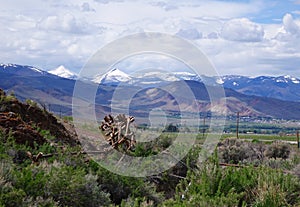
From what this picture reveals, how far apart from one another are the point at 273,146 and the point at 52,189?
15094 mm

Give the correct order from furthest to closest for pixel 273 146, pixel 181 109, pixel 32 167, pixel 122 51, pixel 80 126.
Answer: pixel 273 146 < pixel 80 126 < pixel 181 109 < pixel 122 51 < pixel 32 167

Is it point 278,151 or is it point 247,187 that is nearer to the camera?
point 247,187

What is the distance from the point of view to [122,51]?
1062cm

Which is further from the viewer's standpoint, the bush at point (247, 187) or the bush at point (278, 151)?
the bush at point (278, 151)

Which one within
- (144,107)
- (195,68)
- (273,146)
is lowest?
(273,146)

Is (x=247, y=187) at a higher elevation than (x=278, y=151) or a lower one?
higher

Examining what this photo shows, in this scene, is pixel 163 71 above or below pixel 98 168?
above

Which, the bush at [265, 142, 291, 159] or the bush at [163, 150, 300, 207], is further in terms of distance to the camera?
the bush at [265, 142, 291, 159]

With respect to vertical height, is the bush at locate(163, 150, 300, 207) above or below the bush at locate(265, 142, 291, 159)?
above

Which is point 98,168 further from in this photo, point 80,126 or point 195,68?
point 80,126

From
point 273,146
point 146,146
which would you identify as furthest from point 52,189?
point 273,146

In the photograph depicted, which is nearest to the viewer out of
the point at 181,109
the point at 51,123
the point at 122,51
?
the point at 122,51

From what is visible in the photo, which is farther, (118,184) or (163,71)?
(163,71)

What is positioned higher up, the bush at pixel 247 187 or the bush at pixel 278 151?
the bush at pixel 247 187
